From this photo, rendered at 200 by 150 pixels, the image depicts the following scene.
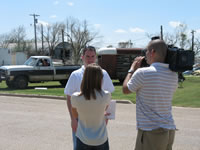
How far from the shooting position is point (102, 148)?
2.99m

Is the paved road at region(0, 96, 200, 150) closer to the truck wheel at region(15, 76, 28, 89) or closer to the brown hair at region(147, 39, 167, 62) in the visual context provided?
the brown hair at region(147, 39, 167, 62)

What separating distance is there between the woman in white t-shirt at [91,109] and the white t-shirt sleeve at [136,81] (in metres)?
0.30

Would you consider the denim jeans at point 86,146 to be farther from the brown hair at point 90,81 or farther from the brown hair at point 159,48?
the brown hair at point 159,48

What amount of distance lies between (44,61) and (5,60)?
2049 cm

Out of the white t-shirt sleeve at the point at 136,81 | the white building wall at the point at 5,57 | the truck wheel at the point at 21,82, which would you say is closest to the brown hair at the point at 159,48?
the white t-shirt sleeve at the point at 136,81

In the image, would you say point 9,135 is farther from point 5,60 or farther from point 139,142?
point 5,60

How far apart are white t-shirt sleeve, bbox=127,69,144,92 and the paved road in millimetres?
2845

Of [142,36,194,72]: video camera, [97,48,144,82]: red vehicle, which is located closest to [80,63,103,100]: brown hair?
[142,36,194,72]: video camera

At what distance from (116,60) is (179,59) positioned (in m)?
18.8

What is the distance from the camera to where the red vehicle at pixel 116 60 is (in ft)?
70.0

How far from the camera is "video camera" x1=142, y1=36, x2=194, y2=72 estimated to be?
2732 mm

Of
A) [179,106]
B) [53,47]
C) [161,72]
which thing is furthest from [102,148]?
[53,47]

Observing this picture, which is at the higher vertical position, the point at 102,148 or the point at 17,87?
the point at 102,148

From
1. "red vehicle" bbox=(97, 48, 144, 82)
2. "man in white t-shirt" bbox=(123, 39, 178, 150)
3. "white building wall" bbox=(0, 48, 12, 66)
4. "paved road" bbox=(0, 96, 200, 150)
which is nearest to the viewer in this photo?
"man in white t-shirt" bbox=(123, 39, 178, 150)
